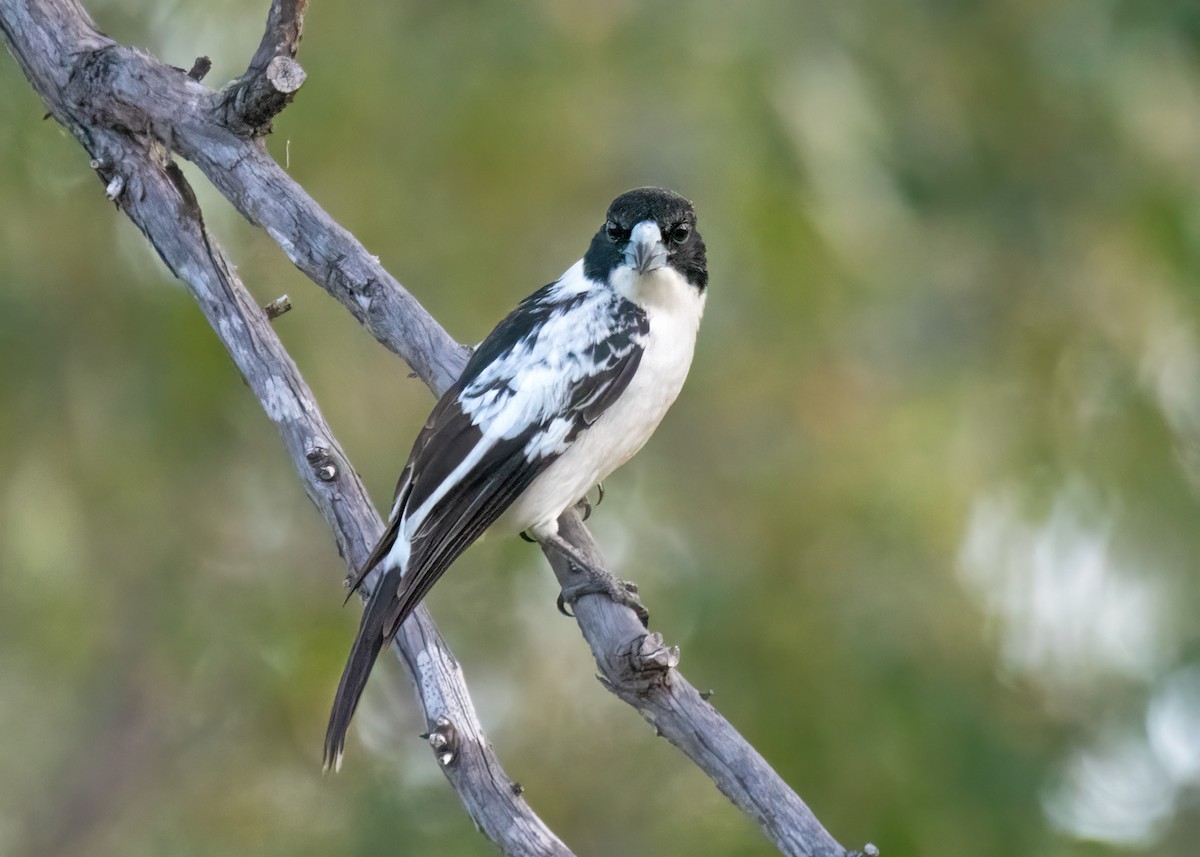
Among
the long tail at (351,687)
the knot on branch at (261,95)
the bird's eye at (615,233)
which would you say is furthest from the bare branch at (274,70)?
the long tail at (351,687)

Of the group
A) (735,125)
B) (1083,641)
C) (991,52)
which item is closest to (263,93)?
(735,125)

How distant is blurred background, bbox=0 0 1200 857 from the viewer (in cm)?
520

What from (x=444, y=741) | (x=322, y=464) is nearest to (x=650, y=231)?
(x=322, y=464)

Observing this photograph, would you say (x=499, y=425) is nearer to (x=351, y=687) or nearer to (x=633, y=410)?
(x=633, y=410)

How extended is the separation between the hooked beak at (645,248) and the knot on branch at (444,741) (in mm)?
1322

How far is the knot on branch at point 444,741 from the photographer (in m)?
2.43

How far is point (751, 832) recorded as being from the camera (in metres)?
4.88

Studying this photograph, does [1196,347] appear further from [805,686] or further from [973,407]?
[805,686]

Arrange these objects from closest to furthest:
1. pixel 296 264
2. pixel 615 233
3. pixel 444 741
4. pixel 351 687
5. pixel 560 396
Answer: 1. pixel 444 741
2. pixel 351 687
3. pixel 296 264
4. pixel 560 396
5. pixel 615 233

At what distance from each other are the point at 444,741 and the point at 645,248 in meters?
1.38

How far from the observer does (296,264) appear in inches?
120

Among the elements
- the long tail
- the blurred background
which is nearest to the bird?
the long tail

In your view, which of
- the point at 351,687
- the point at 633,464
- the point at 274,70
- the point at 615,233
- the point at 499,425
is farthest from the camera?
the point at 633,464

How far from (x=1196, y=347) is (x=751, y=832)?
258 cm
